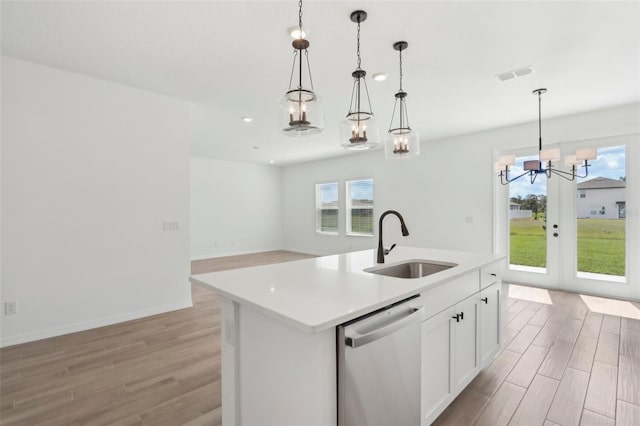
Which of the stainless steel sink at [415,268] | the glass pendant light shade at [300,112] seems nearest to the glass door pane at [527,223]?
the stainless steel sink at [415,268]

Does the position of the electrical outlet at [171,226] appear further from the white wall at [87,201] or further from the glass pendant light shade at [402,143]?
the glass pendant light shade at [402,143]

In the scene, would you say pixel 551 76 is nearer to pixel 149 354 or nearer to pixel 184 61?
pixel 184 61

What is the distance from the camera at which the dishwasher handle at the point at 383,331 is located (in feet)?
3.85

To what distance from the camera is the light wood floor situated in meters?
1.87

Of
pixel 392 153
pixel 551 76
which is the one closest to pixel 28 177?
pixel 392 153

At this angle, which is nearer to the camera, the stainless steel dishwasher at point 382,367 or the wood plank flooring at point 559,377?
the stainless steel dishwasher at point 382,367

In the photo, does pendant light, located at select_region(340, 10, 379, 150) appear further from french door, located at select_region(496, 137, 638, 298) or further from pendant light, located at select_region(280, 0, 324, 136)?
french door, located at select_region(496, 137, 638, 298)

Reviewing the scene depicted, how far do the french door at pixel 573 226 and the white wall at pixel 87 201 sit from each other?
16.9 ft

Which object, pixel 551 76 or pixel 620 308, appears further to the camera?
pixel 620 308

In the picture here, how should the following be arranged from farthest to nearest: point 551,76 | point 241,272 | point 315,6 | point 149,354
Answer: point 551,76
point 149,354
point 315,6
point 241,272

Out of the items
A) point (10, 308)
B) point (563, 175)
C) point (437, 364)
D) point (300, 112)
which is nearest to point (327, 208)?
point (563, 175)

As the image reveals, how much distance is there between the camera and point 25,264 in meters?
2.87

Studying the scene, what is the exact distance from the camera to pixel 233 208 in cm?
848

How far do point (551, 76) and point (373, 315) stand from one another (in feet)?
11.2
